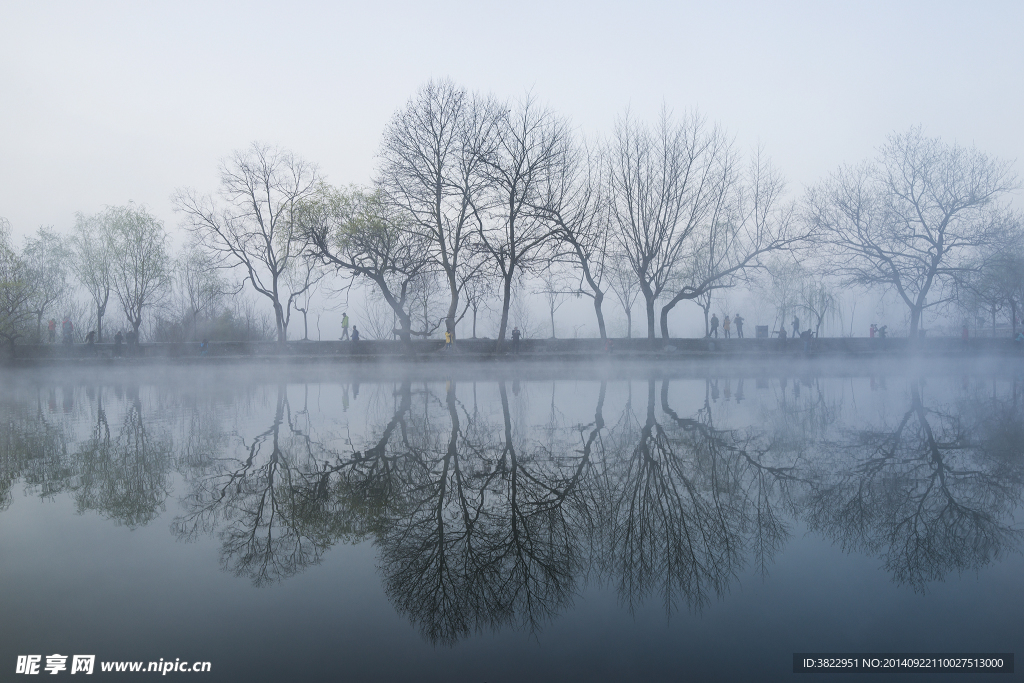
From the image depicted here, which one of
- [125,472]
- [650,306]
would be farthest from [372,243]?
[125,472]

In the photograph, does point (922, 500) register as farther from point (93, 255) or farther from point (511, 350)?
point (93, 255)

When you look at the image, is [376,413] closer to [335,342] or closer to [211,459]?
[211,459]

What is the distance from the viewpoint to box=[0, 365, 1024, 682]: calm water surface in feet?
8.68

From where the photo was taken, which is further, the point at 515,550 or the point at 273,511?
the point at 273,511

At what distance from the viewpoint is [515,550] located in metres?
3.73

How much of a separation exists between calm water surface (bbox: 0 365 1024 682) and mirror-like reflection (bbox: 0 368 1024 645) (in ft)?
0.10

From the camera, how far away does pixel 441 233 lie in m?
27.5

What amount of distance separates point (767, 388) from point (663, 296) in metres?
24.4

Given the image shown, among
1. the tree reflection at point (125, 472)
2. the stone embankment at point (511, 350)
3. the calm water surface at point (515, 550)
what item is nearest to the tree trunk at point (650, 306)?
the stone embankment at point (511, 350)

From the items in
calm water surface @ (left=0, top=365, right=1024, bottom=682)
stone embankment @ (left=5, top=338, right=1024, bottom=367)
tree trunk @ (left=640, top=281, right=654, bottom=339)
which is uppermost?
tree trunk @ (left=640, top=281, right=654, bottom=339)

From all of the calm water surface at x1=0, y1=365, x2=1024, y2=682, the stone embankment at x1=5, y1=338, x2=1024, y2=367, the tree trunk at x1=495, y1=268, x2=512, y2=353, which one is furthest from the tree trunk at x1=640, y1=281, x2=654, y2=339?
the calm water surface at x1=0, y1=365, x2=1024, y2=682

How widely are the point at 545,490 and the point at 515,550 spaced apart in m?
1.32

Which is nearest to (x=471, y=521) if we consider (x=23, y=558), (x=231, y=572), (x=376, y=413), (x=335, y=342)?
(x=231, y=572)

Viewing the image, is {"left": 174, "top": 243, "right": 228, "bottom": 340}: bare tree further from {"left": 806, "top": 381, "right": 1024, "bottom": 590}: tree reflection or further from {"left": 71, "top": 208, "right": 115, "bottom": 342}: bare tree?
{"left": 806, "top": 381, "right": 1024, "bottom": 590}: tree reflection
